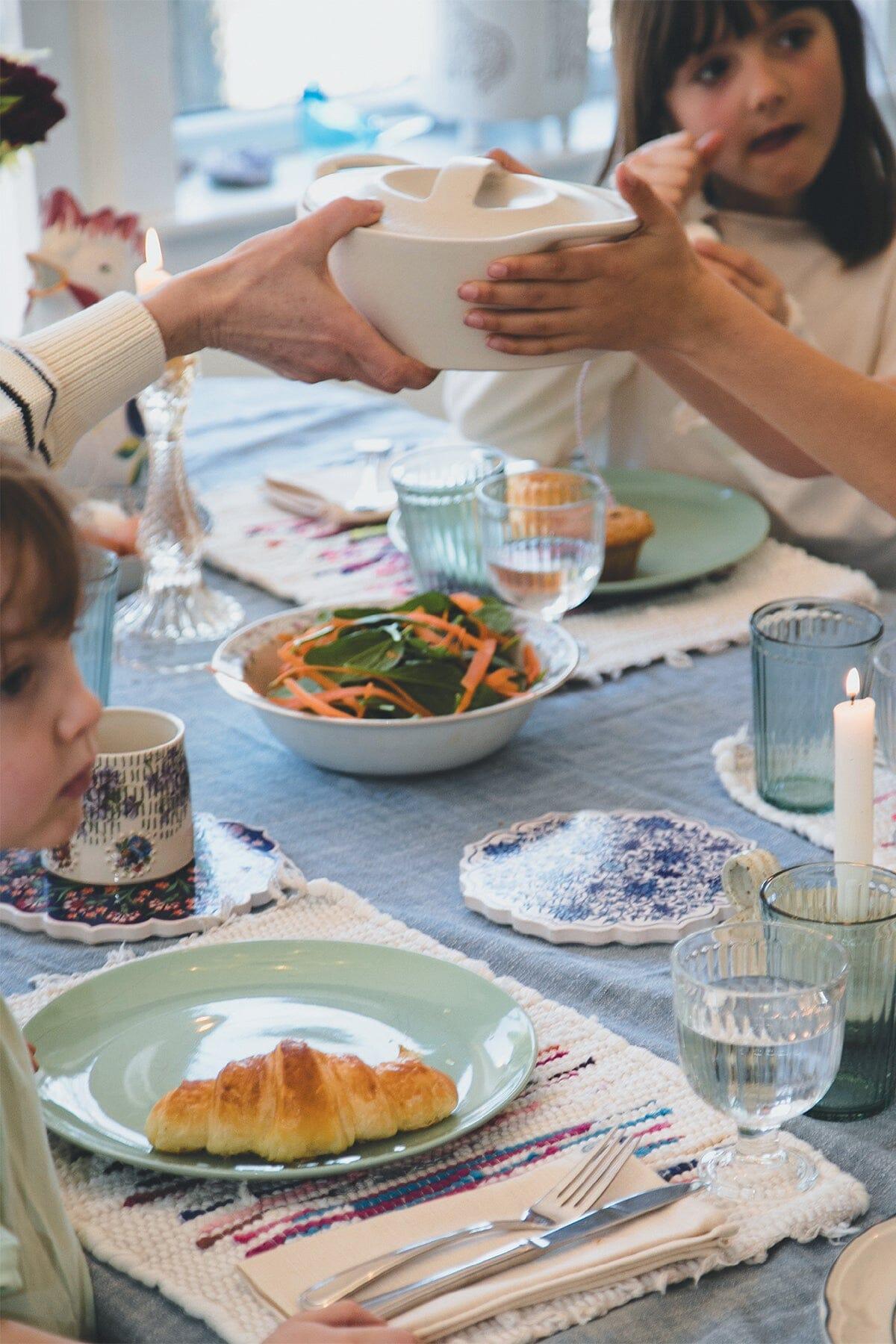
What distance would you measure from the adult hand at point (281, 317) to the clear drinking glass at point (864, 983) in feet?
1.65

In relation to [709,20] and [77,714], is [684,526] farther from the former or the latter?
[77,714]

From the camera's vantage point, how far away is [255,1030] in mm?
839

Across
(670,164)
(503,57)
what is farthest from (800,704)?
(503,57)

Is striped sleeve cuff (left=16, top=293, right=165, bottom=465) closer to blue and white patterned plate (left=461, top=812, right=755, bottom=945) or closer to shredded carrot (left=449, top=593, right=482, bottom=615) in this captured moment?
shredded carrot (left=449, top=593, right=482, bottom=615)

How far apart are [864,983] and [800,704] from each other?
36 cm

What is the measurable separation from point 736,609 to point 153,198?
1.96 m

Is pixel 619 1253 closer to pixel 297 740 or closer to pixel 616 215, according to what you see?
pixel 297 740

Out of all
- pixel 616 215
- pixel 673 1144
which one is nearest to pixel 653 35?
pixel 616 215

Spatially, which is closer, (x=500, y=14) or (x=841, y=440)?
(x=841, y=440)

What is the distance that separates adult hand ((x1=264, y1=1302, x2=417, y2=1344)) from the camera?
1.93 feet

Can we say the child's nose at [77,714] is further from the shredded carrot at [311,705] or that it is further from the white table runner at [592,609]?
the white table runner at [592,609]

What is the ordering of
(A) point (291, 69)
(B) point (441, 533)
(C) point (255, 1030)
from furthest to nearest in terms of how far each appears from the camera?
(A) point (291, 69) < (B) point (441, 533) < (C) point (255, 1030)

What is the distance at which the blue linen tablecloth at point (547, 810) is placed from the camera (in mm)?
665

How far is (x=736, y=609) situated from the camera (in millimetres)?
1467
